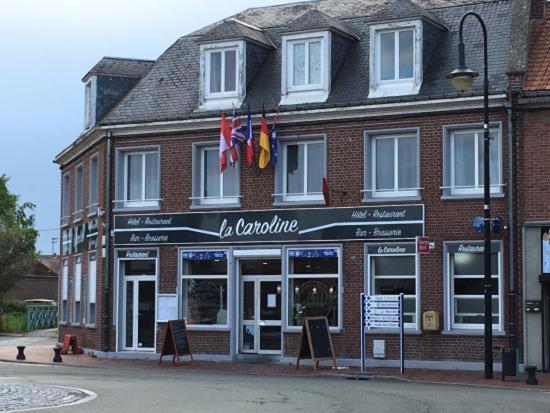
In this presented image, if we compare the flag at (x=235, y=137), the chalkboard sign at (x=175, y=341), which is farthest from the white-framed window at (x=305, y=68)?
the chalkboard sign at (x=175, y=341)

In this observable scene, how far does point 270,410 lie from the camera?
619 inches

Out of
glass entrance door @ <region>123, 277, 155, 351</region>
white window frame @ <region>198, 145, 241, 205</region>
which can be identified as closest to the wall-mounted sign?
white window frame @ <region>198, 145, 241, 205</region>

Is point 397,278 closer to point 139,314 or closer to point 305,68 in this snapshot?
point 305,68

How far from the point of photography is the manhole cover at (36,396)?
1598 centimetres

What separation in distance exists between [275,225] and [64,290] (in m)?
11.4

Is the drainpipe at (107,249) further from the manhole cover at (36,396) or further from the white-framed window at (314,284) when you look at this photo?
the manhole cover at (36,396)

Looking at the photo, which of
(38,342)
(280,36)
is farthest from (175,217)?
(38,342)

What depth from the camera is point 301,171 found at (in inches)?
1128

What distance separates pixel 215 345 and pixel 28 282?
58582 millimetres

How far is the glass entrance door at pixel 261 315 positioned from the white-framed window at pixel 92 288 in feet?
17.9

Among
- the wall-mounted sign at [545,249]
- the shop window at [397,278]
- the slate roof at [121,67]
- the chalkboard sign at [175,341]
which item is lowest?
the chalkboard sign at [175,341]

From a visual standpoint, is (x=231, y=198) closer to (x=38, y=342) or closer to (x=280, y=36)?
(x=280, y=36)

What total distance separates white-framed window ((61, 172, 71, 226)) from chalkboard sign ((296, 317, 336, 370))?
1369 cm

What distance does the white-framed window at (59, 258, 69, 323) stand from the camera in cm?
3634
